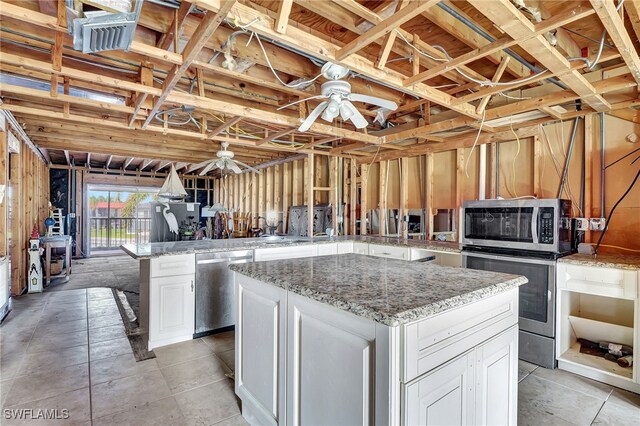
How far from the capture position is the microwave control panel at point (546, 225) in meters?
2.73

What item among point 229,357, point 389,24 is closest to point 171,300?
point 229,357

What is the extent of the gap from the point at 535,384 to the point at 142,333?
3.58m

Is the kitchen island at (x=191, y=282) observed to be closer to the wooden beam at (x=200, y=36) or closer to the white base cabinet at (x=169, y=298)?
the white base cabinet at (x=169, y=298)

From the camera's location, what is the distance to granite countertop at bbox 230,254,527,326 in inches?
47.1

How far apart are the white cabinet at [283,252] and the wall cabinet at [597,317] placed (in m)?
2.53

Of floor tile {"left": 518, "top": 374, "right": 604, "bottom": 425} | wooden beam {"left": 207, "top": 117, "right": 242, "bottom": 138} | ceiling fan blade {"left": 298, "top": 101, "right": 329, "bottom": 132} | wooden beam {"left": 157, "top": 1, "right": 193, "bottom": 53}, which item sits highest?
wooden beam {"left": 157, "top": 1, "right": 193, "bottom": 53}

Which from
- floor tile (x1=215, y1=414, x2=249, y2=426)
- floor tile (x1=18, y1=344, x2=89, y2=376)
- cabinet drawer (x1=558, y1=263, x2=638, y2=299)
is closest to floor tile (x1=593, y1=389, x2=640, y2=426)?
cabinet drawer (x1=558, y1=263, x2=638, y2=299)

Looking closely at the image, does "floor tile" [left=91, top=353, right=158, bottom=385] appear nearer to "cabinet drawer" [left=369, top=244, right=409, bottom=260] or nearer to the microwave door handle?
"cabinet drawer" [left=369, top=244, right=409, bottom=260]

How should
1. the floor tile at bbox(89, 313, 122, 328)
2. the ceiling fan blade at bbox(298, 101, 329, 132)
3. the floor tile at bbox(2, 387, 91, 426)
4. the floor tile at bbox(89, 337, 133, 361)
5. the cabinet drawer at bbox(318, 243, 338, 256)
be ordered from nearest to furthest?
the floor tile at bbox(2, 387, 91, 426), the ceiling fan blade at bbox(298, 101, 329, 132), the floor tile at bbox(89, 337, 133, 361), the floor tile at bbox(89, 313, 122, 328), the cabinet drawer at bbox(318, 243, 338, 256)

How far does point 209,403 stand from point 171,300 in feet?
4.01

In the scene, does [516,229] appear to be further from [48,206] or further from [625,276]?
[48,206]

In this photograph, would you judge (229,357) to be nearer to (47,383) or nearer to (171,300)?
(171,300)

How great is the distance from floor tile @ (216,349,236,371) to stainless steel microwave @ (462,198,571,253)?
2493 mm

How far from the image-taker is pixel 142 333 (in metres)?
3.34
